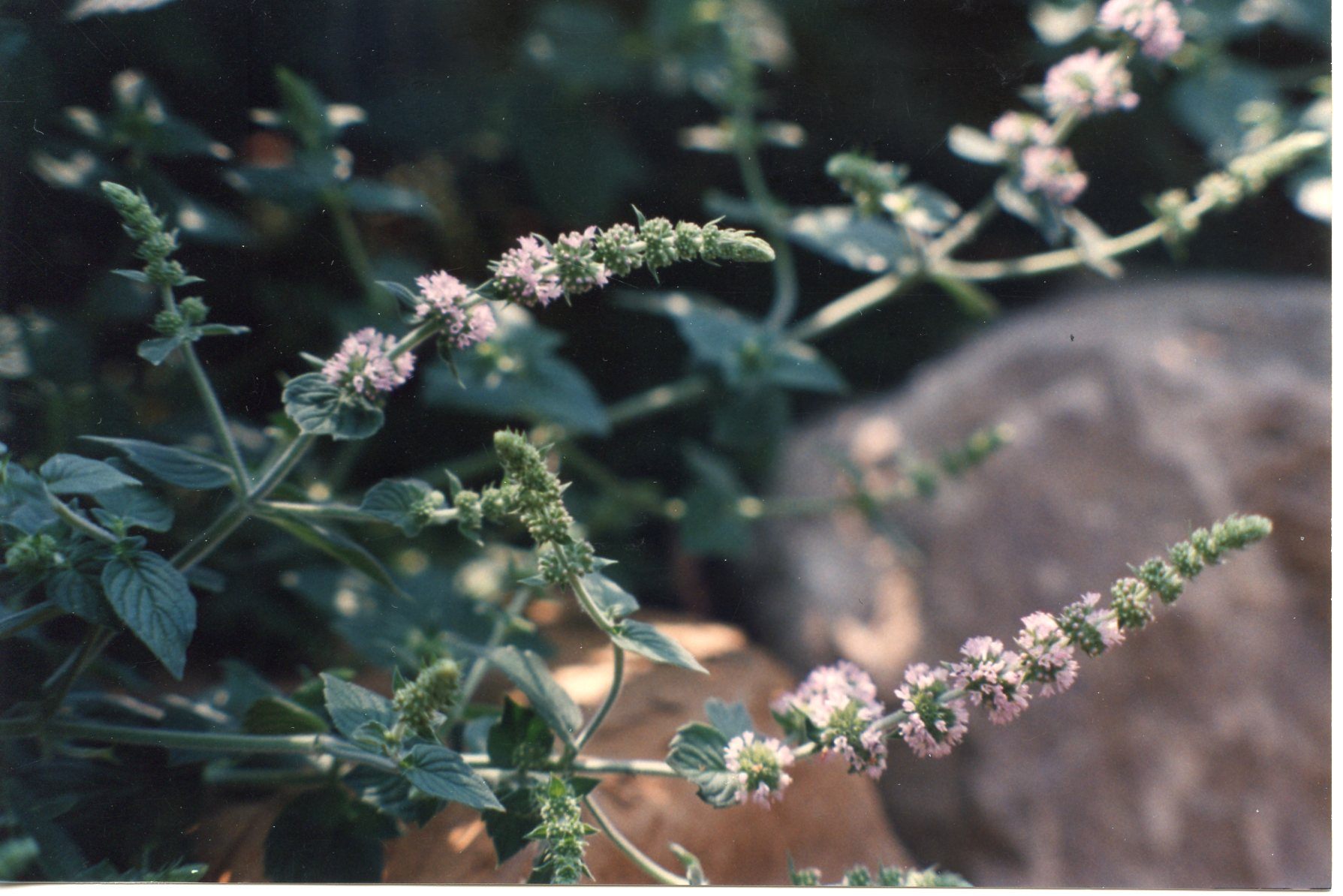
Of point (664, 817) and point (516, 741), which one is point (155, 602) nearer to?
point (516, 741)

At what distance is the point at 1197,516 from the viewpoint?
1040mm

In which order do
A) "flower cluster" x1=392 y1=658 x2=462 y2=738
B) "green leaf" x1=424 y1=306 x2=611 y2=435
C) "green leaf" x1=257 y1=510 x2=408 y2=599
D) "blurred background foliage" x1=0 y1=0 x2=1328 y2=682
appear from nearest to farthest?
1. "flower cluster" x1=392 y1=658 x2=462 y2=738
2. "green leaf" x1=257 y1=510 x2=408 y2=599
3. "blurred background foliage" x1=0 y1=0 x2=1328 y2=682
4. "green leaf" x1=424 y1=306 x2=611 y2=435

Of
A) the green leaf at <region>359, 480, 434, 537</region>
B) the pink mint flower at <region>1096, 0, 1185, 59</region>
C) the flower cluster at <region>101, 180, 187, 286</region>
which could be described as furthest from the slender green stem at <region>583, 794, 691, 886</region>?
the pink mint flower at <region>1096, 0, 1185, 59</region>

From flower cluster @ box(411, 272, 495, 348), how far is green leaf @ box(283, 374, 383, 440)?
0.23 ft

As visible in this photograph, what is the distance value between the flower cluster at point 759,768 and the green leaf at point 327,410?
32 cm

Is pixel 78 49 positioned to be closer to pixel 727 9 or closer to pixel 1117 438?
pixel 727 9

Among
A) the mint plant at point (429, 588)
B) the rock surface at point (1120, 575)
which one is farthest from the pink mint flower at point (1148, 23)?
the rock surface at point (1120, 575)

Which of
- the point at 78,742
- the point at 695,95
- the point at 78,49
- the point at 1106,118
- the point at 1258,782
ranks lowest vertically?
the point at 78,742

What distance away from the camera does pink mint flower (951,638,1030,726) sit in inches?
23.8

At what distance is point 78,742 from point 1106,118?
4.08 ft

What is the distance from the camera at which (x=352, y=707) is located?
599mm

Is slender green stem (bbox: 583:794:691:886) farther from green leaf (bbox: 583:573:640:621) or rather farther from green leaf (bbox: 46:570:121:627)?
green leaf (bbox: 46:570:121:627)

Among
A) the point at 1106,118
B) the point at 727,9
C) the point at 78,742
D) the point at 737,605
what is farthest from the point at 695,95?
the point at 78,742

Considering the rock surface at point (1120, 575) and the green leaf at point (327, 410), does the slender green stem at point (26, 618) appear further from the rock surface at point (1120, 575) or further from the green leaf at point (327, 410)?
the rock surface at point (1120, 575)
